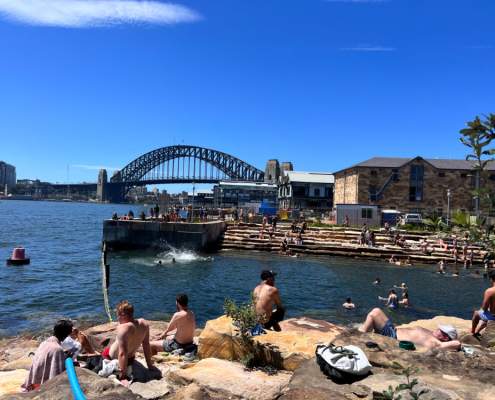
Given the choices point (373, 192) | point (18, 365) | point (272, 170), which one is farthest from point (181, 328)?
point (272, 170)

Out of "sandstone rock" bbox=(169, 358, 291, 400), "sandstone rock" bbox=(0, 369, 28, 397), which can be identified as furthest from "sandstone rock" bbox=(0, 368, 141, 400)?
"sandstone rock" bbox=(0, 369, 28, 397)

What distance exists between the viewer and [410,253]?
36.1 meters

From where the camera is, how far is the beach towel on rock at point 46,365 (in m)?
6.42

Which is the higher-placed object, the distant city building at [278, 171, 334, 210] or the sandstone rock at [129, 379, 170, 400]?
the distant city building at [278, 171, 334, 210]

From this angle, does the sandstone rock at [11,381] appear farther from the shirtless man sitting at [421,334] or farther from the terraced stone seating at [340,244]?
the terraced stone seating at [340,244]

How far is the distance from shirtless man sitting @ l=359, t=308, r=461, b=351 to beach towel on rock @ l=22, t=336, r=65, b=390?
19.1ft

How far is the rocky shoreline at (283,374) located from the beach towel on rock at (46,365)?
31 centimetres

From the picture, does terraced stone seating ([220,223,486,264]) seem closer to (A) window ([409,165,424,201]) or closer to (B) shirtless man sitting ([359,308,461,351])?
(A) window ([409,165,424,201])

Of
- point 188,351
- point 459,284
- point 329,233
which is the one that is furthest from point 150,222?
point 188,351

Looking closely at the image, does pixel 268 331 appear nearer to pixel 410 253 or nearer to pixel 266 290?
pixel 266 290

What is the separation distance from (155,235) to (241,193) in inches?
2314

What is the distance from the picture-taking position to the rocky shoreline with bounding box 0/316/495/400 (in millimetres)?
5152

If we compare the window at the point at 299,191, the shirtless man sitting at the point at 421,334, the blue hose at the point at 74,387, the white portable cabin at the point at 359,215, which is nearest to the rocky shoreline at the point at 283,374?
the blue hose at the point at 74,387

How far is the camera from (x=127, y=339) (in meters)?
7.09
